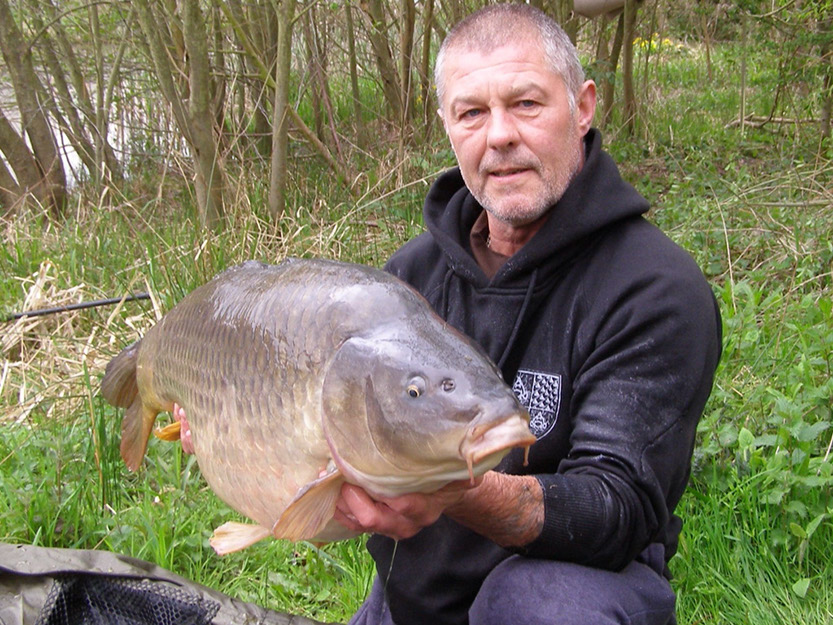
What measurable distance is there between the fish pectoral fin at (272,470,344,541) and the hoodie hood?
58 centimetres

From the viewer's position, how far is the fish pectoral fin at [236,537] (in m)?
1.29

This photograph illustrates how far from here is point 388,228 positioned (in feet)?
12.2

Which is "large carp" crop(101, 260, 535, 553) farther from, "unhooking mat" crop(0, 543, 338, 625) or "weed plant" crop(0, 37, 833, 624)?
"weed plant" crop(0, 37, 833, 624)

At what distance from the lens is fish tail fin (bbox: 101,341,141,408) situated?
1701 mm

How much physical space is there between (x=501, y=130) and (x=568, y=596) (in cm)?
80

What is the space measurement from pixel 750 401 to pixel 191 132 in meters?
2.76

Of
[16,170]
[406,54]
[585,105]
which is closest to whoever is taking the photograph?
[585,105]

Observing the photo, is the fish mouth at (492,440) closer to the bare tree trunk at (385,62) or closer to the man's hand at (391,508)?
the man's hand at (391,508)

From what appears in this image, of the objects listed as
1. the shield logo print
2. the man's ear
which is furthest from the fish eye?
the man's ear

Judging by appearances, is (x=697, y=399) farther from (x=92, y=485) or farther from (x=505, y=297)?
(x=92, y=485)

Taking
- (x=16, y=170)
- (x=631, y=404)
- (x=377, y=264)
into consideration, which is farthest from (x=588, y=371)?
(x=16, y=170)

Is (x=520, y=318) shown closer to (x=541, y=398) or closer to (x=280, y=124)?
(x=541, y=398)

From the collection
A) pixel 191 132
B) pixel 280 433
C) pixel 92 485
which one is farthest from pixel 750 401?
pixel 191 132

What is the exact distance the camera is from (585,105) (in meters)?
1.67
